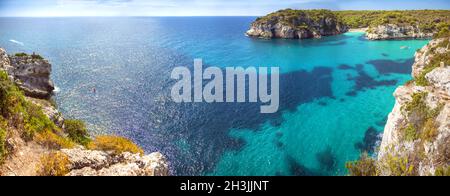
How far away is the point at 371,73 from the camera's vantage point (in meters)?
75.4

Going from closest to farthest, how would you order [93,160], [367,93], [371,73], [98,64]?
[93,160], [367,93], [371,73], [98,64]

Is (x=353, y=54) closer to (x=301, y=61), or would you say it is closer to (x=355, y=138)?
(x=301, y=61)

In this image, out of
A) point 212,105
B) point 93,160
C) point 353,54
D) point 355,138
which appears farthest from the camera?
point 353,54

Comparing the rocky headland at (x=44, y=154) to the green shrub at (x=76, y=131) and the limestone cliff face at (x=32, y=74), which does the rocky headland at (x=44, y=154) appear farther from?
the limestone cliff face at (x=32, y=74)

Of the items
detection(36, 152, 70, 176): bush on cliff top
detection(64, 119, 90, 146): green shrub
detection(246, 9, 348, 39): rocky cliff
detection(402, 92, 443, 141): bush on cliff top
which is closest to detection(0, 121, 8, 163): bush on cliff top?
detection(36, 152, 70, 176): bush on cliff top

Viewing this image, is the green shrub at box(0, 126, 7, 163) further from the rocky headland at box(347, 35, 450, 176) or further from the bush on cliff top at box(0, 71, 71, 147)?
the rocky headland at box(347, 35, 450, 176)

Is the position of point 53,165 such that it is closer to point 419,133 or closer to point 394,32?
point 419,133

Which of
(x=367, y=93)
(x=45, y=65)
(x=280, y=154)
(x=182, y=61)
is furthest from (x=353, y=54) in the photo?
(x=45, y=65)

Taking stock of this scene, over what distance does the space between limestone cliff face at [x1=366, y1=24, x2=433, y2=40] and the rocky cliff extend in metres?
25.4

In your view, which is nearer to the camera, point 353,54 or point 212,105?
point 212,105

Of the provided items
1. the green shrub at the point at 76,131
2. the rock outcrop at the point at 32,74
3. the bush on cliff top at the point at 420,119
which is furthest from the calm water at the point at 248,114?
the green shrub at the point at 76,131

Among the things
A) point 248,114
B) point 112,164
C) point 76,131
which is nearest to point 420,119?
point 248,114

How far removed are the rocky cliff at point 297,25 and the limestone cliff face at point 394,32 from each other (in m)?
25.4

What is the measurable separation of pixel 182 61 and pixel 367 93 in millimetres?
59825
